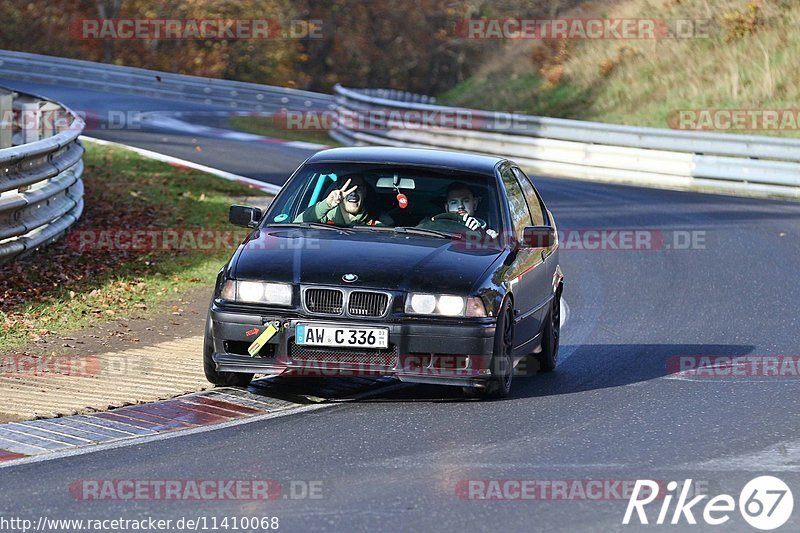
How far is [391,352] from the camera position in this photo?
8336mm

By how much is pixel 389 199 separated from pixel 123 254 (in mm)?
5478

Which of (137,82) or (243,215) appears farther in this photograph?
(137,82)

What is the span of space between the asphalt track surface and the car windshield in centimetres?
113

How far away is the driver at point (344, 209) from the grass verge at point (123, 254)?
8.00 ft

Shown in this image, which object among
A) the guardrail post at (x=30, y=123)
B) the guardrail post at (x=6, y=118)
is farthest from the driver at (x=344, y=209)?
the guardrail post at (x=30, y=123)

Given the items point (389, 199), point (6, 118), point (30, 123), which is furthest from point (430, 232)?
point (30, 123)

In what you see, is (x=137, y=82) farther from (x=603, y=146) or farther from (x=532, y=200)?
(x=532, y=200)

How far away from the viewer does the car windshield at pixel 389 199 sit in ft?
31.3

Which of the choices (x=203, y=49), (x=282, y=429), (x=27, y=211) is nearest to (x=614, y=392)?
(x=282, y=429)

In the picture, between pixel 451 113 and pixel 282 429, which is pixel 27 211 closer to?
pixel 282 429

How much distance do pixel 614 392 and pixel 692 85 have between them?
2450 centimetres

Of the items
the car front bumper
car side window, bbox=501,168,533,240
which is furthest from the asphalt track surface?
car side window, bbox=501,168,533,240

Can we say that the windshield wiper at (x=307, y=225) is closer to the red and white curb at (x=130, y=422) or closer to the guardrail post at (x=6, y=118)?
the red and white curb at (x=130, y=422)

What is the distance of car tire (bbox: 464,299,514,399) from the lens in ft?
28.1
